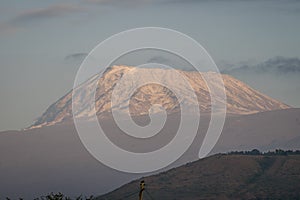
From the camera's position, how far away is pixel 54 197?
5674 inches

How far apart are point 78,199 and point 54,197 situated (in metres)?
3.61

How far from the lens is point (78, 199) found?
145 metres
